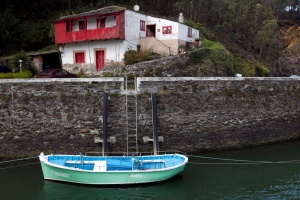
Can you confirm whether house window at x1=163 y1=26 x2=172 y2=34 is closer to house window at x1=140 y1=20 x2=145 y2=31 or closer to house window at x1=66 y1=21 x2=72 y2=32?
house window at x1=140 y1=20 x2=145 y2=31

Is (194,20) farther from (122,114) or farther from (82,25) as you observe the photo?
(122,114)

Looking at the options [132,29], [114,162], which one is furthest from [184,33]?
[114,162]

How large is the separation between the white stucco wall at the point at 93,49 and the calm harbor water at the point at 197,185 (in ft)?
36.4

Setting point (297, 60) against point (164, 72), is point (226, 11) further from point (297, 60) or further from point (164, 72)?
point (164, 72)

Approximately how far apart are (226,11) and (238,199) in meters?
31.9

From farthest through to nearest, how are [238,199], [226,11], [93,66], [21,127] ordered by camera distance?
[226,11], [93,66], [21,127], [238,199]

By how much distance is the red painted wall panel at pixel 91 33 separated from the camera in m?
23.5

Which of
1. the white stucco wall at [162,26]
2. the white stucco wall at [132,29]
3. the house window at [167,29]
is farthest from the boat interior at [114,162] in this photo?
the house window at [167,29]

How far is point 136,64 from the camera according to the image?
2133 centimetres

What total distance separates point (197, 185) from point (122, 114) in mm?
5305

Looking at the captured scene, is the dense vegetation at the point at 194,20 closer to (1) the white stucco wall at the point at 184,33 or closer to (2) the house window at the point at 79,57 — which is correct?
(1) the white stucco wall at the point at 184,33

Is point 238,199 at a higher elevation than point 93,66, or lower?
lower

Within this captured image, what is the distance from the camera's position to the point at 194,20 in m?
40.3

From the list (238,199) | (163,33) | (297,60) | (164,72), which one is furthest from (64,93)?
(297,60)
